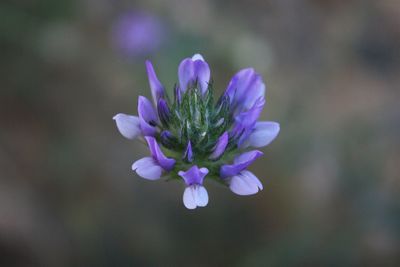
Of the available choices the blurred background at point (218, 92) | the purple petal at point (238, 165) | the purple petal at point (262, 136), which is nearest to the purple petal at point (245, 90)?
the purple petal at point (262, 136)

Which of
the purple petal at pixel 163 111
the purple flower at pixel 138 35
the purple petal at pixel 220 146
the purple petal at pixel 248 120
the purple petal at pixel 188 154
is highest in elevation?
the purple flower at pixel 138 35

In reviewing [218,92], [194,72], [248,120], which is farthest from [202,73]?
[218,92]

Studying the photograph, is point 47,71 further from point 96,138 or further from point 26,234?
point 26,234

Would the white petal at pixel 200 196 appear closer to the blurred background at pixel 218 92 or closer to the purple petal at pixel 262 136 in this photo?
the purple petal at pixel 262 136

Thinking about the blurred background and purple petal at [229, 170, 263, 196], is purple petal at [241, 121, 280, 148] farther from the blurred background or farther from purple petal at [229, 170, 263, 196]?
the blurred background

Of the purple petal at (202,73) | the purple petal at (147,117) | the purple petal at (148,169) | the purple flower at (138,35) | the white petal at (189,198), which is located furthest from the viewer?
the purple flower at (138,35)

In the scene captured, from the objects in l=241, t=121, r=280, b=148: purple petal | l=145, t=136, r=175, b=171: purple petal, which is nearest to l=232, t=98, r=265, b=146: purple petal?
l=241, t=121, r=280, b=148: purple petal

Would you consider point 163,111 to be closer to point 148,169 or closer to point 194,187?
point 148,169
